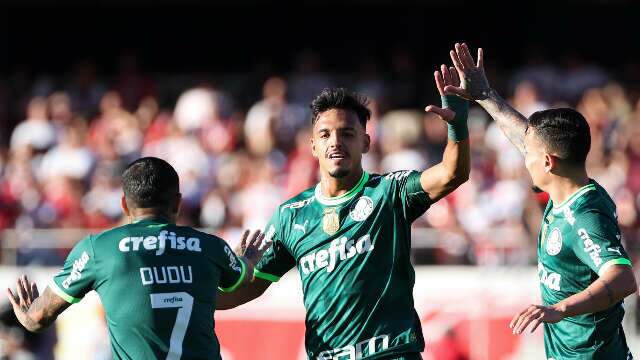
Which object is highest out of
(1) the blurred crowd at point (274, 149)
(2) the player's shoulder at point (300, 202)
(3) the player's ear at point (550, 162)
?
(1) the blurred crowd at point (274, 149)

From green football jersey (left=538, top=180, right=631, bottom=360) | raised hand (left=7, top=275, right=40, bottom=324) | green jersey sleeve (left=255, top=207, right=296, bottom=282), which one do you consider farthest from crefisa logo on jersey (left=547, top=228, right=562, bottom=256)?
raised hand (left=7, top=275, right=40, bottom=324)

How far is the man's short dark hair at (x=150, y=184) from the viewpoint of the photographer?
6.90 m

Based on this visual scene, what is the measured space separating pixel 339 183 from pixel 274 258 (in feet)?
2.34

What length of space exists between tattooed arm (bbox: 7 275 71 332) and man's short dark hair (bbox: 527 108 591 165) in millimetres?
3060

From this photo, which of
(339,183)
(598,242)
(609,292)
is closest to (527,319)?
(609,292)

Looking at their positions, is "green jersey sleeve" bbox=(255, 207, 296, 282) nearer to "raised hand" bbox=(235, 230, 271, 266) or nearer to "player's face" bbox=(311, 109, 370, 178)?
"raised hand" bbox=(235, 230, 271, 266)

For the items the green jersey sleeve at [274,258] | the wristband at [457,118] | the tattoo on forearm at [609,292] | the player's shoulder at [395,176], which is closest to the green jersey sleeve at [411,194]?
the player's shoulder at [395,176]

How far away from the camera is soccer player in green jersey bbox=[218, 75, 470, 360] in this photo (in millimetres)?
7234

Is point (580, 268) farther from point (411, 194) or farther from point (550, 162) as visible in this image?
point (411, 194)

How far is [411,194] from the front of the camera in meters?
7.34

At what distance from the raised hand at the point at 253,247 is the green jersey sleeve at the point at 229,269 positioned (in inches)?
11.2

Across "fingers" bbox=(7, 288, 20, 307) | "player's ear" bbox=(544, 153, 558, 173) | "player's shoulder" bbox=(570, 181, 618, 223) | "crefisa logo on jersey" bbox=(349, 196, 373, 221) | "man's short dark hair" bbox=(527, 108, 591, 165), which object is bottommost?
"fingers" bbox=(7, 288, 20, 307)

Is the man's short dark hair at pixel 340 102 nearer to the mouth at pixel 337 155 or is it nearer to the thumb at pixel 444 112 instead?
the mouth at pixel 337 155

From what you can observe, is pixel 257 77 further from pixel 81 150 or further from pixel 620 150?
pixel 620 150
